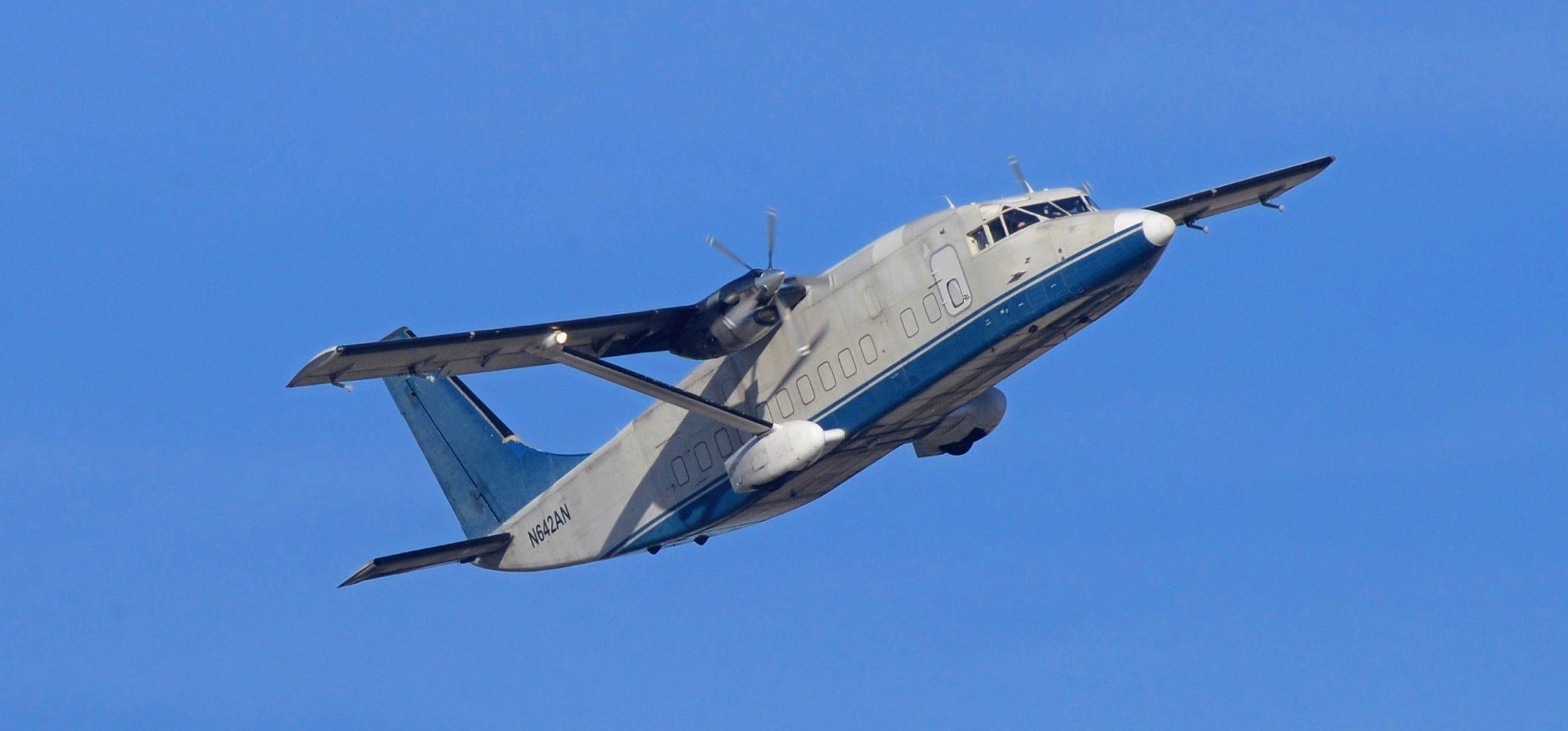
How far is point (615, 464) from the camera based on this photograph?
34281 mm

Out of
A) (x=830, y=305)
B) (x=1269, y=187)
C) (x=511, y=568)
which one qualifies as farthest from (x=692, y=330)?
(x=1269, y=187)

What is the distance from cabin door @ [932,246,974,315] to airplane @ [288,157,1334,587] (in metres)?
0.02

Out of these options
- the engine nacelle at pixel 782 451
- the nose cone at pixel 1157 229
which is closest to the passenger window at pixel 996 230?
the nose cone at pixel 1157 229

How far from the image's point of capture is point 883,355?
1182 inches

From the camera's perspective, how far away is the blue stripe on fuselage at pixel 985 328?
28.3m

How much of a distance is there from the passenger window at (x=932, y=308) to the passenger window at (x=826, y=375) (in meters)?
1.88

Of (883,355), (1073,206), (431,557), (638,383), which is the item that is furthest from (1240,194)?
(431,557)

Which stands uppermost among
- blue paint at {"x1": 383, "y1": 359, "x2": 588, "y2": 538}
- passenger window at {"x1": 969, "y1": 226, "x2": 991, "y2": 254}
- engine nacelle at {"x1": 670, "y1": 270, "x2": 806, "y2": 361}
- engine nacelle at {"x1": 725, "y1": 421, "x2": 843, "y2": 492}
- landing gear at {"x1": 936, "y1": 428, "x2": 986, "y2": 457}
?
blue paint at {"x1": 383, "y1": 359, "x2": 588, "y2": 538}

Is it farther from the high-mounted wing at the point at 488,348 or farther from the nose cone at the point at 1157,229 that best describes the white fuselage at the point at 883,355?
the high-mounted wing at the point at 488,348

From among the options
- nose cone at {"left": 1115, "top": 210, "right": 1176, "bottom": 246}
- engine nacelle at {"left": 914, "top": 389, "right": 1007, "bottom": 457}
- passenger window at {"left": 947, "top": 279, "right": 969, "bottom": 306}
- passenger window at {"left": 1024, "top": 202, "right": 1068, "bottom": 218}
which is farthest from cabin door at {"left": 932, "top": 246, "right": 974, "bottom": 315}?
engine nacelle at {"left": 914, "top": 389, "right": 1007, "bottom": 457}

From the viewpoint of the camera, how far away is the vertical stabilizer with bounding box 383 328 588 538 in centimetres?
3666

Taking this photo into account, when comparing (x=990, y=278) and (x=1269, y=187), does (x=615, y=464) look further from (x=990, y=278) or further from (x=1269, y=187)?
(x=1269, y=187)

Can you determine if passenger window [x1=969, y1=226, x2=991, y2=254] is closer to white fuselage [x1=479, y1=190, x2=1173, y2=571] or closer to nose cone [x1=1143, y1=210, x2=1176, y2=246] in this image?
white fuselage [x1=479, y1=190, x2=1173, y2=571]

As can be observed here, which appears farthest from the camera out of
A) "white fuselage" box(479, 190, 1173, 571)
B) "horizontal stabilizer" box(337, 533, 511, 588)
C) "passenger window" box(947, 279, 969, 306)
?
"horizontal stabilizer" box(337, 533, 511, 588)
